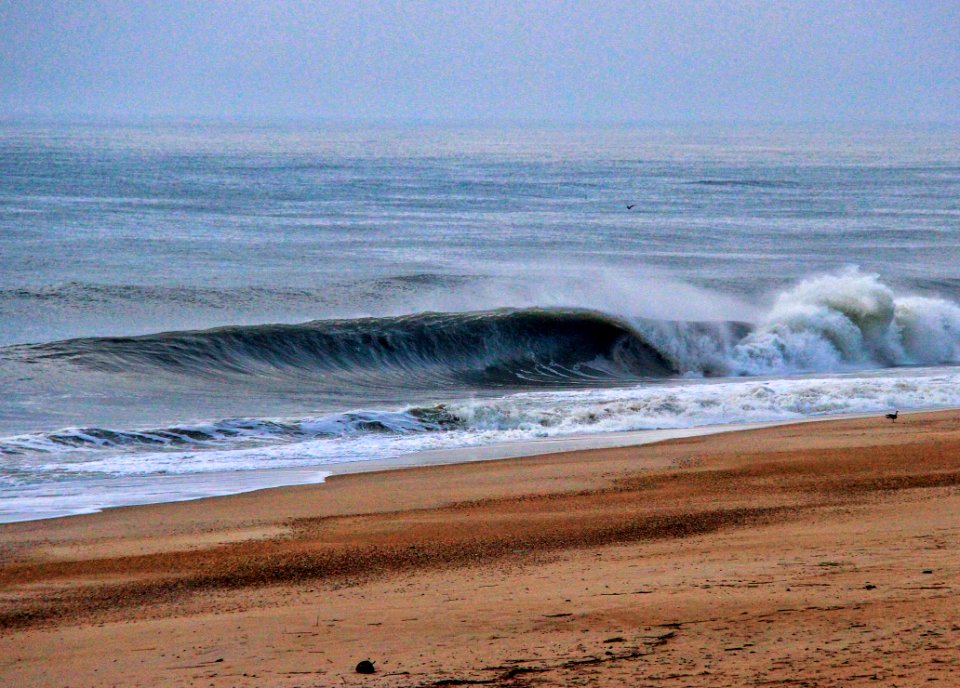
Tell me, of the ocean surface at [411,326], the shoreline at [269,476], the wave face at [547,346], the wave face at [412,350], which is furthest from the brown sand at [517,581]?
the wave face at [547,346]

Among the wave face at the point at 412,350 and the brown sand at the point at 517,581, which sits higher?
the wave face at the point at 412,350

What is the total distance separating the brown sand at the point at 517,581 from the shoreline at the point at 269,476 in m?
0.48

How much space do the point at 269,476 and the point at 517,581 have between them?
5.62 metres

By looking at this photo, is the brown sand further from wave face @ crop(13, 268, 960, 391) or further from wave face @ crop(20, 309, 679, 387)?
wave face @ crop(13, 268, 960, 391)

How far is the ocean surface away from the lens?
15.1 m

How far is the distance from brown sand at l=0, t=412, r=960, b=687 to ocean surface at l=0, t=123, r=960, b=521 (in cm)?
234

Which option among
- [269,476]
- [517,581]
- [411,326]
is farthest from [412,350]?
[517,581]

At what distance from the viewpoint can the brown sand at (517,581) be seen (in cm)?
572

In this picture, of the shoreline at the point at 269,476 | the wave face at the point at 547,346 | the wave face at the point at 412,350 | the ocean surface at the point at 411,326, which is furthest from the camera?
the wave face at the point at 547,346

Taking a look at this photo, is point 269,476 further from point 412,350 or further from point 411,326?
point 411,326

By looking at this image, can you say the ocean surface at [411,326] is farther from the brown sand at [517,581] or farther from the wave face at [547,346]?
the brown sand at [517,581]

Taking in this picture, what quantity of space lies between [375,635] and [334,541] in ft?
9.46

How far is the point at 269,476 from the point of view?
12445 millimetres

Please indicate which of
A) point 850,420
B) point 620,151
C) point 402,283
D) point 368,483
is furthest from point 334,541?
point 620,151
